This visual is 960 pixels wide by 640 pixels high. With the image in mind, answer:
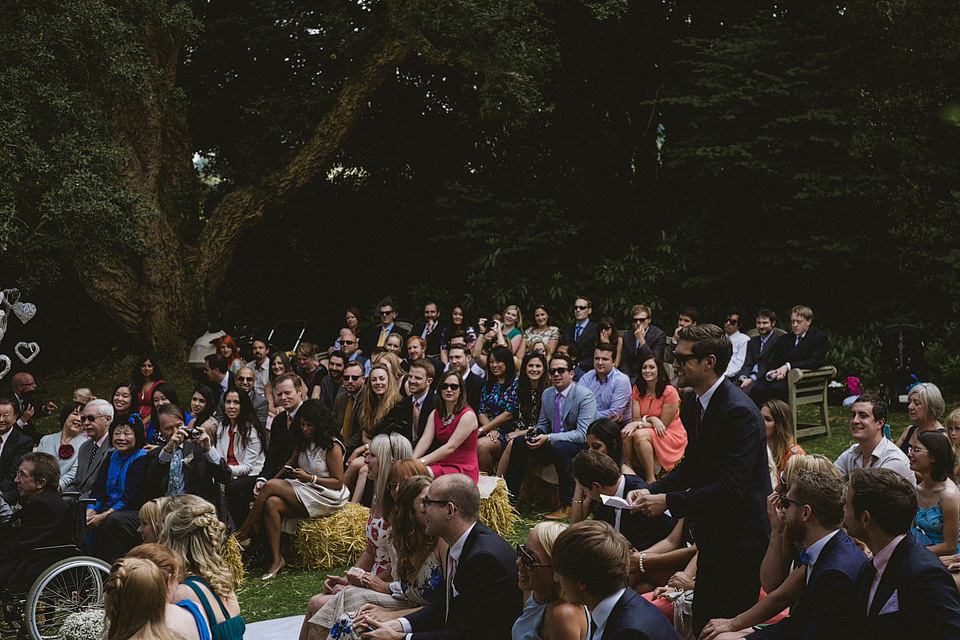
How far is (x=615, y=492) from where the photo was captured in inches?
185

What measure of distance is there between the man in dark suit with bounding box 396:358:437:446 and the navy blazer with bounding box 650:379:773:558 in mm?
4022

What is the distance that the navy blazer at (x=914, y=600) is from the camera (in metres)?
2.66

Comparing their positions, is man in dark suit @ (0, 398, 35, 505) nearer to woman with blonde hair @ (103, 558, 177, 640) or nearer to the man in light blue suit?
the man in light blue suit

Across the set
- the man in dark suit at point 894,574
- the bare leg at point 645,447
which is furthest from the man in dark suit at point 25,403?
the man in dark suit at point 894,574

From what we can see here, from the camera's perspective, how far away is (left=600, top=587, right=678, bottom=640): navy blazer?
280 centimetres

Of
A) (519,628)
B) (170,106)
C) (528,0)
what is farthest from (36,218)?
(519,628)

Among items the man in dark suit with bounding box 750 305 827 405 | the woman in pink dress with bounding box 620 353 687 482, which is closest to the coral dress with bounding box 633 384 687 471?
the woman in pink dress with bounding box 620 353 687 482

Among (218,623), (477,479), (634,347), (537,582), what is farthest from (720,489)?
(634,347)

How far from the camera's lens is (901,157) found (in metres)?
13.1

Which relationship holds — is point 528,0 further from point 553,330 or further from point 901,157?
point 901,157

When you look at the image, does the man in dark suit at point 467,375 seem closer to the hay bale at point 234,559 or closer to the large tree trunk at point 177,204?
the hay bale at point 234,559

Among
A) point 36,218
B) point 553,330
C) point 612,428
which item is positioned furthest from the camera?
point 553,330

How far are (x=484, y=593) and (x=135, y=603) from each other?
1.35 meters

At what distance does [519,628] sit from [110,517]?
12.7 ft
